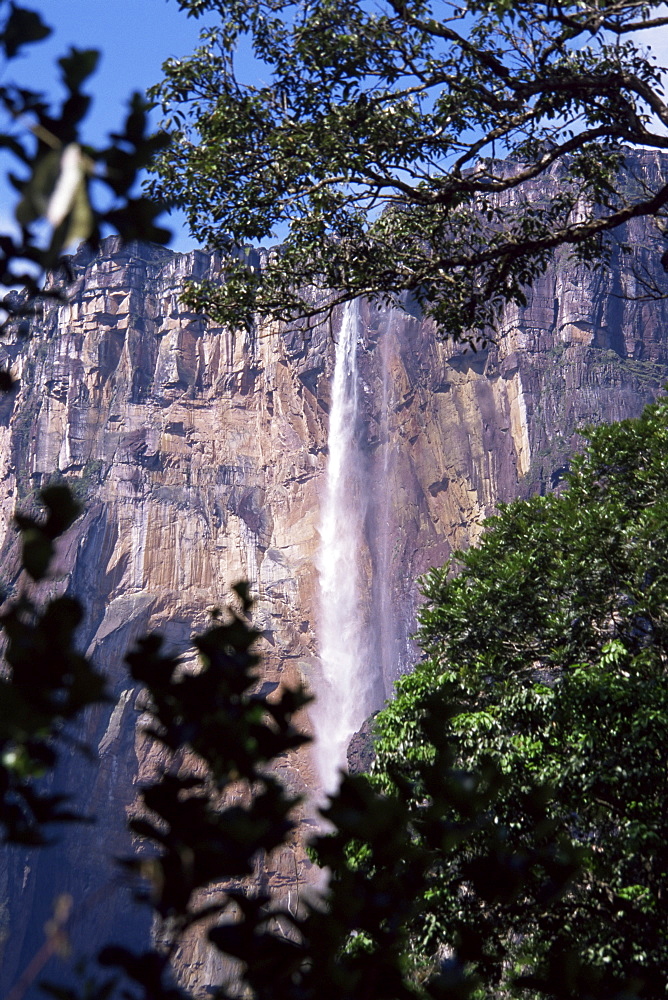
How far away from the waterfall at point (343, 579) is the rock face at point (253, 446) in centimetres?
73

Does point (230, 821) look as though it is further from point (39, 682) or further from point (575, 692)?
point (575, 692)

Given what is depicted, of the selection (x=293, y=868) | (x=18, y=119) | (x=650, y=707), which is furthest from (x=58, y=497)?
(x=293, y=868)

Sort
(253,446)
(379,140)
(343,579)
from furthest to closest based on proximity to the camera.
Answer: (253,446)
(343,579)
(379,140)

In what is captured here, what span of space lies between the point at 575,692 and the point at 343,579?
5408 centimetres

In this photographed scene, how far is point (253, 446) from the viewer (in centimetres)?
6662

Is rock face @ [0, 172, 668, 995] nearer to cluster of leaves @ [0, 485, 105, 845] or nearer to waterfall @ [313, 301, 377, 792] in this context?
waterfall @ [313, 301, 377, 792]

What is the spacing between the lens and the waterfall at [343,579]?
59.0 m

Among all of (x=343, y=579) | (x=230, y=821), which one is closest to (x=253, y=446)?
(x=343, y=579)

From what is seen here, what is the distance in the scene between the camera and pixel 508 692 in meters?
9.90

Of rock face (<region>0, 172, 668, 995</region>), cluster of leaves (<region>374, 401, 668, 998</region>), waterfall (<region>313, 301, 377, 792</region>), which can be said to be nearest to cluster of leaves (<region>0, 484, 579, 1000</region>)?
cluster of leaves (<region>374, 401, 668, 998</region>)

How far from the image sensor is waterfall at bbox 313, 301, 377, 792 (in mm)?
59000

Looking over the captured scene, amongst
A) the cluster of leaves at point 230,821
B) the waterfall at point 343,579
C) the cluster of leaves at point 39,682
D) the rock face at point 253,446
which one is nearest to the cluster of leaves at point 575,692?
the cluster of leaves at point 230,821

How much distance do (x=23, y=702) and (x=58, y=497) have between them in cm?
41

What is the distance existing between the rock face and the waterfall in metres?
0.73
